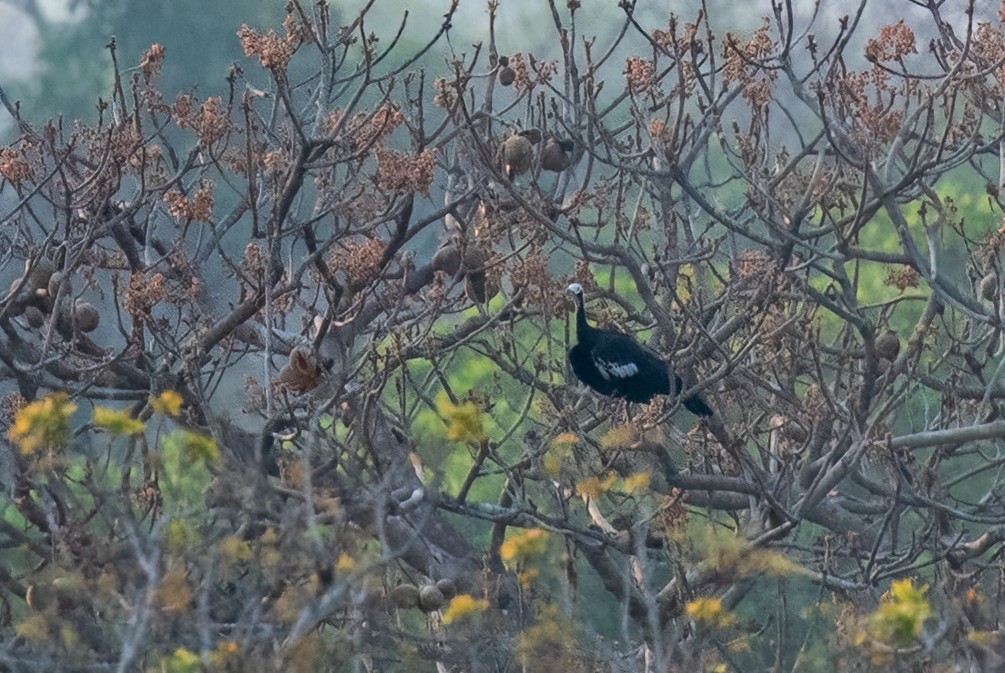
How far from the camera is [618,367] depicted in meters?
5.75

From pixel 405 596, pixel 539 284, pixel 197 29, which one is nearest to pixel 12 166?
pixel 539 284

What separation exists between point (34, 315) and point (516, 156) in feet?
5.74

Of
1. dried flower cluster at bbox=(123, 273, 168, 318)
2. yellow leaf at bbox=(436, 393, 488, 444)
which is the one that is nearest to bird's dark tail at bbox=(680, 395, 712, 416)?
dried flower cluster at bbox=(123, 273, 168, 318)

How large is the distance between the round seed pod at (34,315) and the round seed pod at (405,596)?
159 cm

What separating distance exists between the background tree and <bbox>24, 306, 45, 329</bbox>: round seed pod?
75mm

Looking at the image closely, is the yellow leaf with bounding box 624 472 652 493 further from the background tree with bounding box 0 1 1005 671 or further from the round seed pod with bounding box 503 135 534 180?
the round seed pod with bounding box 503 135 534 180

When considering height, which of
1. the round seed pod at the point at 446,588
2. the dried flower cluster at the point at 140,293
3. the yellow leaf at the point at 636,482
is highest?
the dried flower cluster at the point at 140,293

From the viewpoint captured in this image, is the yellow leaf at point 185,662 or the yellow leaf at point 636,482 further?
the yellow leaf at point 636,482

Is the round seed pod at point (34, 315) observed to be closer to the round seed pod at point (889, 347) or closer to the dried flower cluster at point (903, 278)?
the round seed pod at point (889, 347)

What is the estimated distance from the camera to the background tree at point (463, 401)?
3637 millimetres

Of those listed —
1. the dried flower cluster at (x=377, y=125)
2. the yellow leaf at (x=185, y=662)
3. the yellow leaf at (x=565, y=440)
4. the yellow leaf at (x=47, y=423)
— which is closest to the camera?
the yellow leaf at (x=185, y=662)

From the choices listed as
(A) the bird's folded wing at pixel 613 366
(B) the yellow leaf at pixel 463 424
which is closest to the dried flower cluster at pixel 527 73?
(A) the bird's folded wing at pixel 613 366

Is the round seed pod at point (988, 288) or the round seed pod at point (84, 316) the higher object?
the round seed pod at point (988, 288)

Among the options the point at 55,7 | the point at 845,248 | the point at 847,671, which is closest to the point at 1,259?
the point at 845,248
